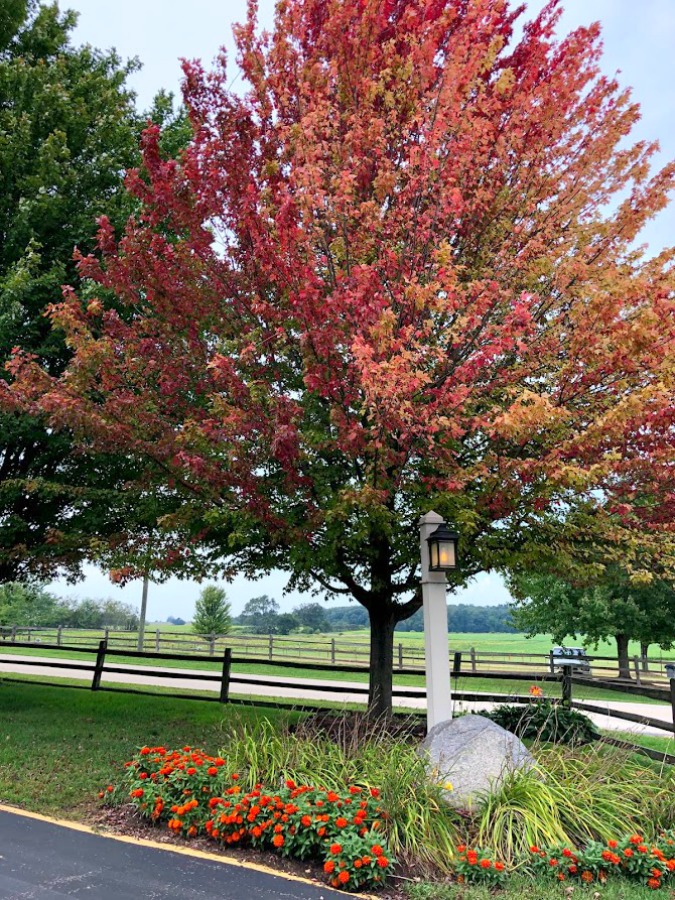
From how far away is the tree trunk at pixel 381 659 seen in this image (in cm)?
840

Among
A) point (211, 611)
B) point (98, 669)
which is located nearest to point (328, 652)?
point (211, 611)

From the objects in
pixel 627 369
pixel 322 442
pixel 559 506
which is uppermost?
pixel 627 369

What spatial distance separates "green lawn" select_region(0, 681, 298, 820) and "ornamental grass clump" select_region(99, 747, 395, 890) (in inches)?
35.3

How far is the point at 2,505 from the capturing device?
413 inches

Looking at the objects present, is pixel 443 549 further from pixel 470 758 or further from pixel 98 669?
pixel 98 669

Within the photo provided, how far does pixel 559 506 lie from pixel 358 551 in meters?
2.50

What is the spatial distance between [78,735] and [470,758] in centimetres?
Result: 636

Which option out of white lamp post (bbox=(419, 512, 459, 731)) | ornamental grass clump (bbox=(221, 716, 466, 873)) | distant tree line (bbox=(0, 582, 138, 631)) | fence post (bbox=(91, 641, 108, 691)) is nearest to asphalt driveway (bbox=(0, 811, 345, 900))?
ornamental grass clump (bbox=(221, 716, 466, 873))

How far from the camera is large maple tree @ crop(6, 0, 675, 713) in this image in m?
6.35

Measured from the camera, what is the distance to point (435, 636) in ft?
22.7

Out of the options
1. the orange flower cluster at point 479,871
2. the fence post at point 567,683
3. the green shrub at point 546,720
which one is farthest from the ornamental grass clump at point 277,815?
the fence post at point 567,683

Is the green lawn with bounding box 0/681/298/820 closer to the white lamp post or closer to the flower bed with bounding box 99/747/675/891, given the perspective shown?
the flower bed with bounding box 99/747/675/891

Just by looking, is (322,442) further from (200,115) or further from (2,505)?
(2,505)

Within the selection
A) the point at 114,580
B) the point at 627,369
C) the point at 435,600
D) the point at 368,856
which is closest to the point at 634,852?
the point at 368,856
